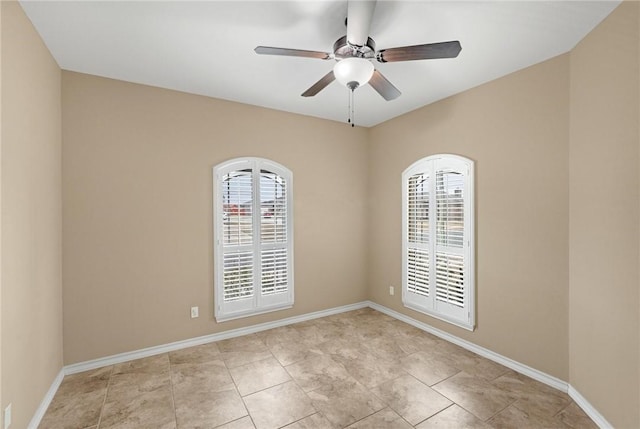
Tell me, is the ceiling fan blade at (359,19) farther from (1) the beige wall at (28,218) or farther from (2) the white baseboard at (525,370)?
(2) the white baseboard at (525,370)

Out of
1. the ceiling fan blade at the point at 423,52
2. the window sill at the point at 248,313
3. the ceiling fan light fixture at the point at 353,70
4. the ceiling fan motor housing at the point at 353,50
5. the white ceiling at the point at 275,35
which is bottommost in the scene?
the window sill at the point at 248,313

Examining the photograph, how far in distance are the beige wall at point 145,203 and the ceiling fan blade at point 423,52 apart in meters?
2.20

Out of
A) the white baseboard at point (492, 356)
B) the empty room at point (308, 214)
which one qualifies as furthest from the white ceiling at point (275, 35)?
the white baseboard at point (492, 356)

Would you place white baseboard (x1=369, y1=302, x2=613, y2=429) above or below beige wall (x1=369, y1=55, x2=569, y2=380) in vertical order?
below

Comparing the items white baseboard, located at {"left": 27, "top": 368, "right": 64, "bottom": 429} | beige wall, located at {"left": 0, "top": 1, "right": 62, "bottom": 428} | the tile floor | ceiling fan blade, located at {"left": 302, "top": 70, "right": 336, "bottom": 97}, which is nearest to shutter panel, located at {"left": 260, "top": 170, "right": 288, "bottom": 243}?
the tile floor

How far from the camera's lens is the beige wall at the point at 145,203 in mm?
2818

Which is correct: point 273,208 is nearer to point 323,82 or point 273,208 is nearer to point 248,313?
point 248,313

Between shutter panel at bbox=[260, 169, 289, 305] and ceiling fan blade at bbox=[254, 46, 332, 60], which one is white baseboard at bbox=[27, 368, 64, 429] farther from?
ceiling fan blade at bbox=[254, 46, 332, 60]

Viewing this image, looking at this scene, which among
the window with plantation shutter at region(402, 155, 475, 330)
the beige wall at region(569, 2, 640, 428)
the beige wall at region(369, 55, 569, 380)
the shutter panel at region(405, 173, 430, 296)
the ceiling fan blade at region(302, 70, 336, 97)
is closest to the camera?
the beige wall at region(569, 2, 640, 428)

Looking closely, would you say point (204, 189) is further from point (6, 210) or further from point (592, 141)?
point (592, 141)

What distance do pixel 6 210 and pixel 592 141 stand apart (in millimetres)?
3968

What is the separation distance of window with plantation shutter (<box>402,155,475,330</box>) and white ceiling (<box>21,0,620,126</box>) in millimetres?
952

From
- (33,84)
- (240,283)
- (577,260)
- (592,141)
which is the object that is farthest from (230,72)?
(577,260)

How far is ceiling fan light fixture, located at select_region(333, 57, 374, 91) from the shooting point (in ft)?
6.32
